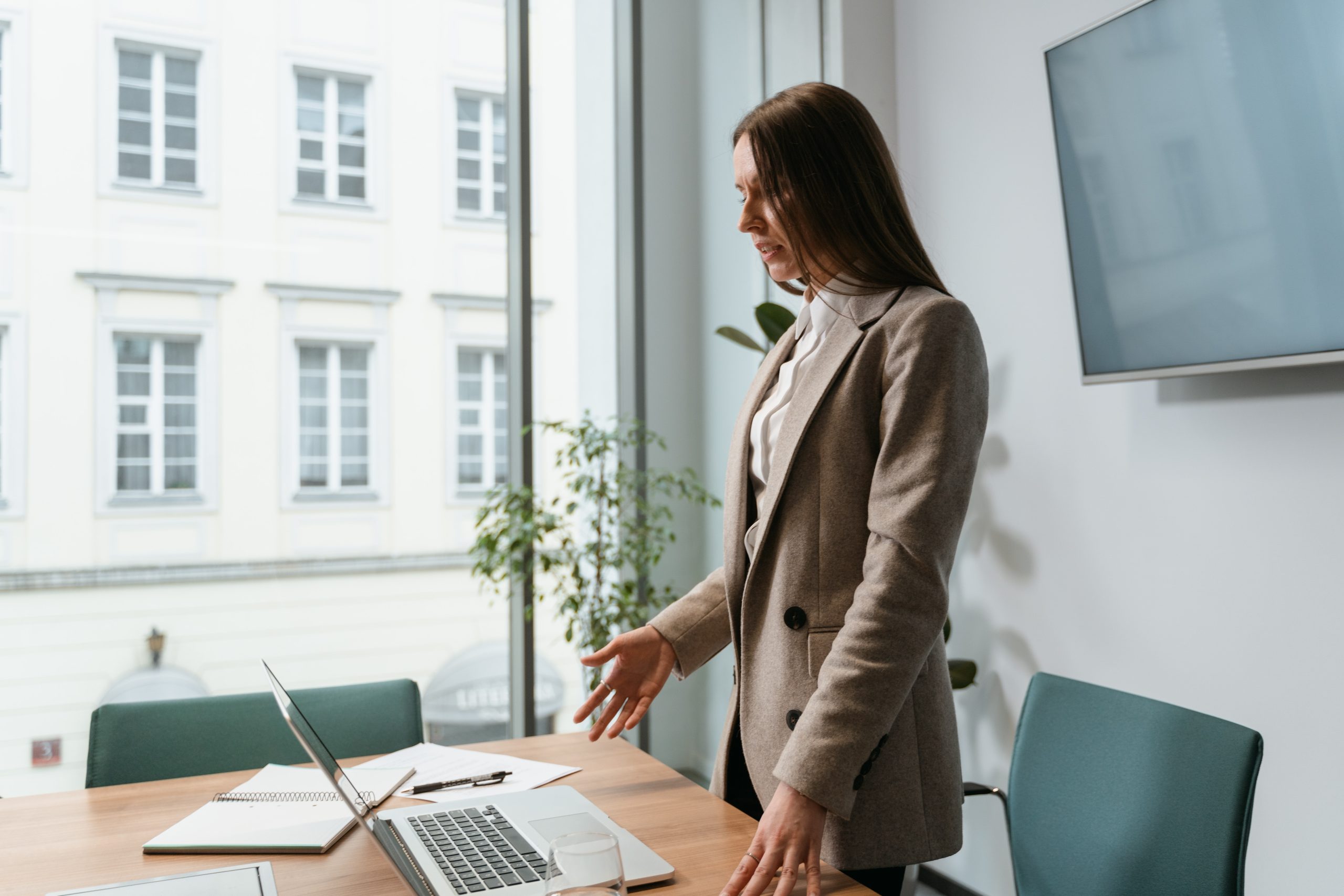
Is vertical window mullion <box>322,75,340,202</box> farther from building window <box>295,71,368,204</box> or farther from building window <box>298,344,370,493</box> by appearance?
building window <box>298,344,370,493</box>

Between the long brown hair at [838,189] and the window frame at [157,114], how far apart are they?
2.21 m

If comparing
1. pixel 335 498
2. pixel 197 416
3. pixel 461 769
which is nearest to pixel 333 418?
pixel 335 498

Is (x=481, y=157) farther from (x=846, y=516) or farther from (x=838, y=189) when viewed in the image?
(x=846, y=516)

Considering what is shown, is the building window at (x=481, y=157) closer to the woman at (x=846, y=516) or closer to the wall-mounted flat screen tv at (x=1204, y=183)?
the wall-mounted flat screen tv at (x=1204, y=183)

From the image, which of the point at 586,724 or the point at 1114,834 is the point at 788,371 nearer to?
the point at 1114,834

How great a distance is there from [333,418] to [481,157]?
966 mm

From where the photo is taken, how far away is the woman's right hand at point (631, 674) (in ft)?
4.44

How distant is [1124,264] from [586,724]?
194cm

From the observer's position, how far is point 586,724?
2.94m

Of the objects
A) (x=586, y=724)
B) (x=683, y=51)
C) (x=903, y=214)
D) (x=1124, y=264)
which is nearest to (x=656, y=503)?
(x=586, y=724)

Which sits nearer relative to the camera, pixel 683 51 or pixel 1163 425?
pixel 1163 425

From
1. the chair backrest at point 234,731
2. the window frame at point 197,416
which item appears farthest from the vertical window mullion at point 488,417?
the chair backrest at point 234,731

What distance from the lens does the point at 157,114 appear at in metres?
2.75

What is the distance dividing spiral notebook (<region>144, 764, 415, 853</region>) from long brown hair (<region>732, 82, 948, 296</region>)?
83 centimetres
